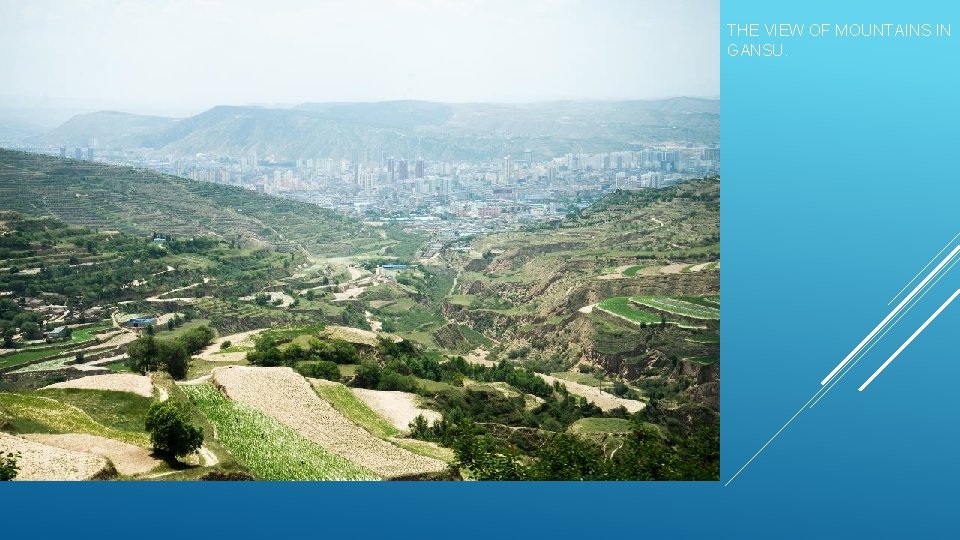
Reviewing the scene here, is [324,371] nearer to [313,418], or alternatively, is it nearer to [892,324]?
[313,418]

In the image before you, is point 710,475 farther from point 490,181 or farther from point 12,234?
point 12,234

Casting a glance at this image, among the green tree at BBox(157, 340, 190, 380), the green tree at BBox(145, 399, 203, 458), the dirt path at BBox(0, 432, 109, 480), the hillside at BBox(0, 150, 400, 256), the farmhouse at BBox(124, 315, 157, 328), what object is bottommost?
the dirt path at BBox(0, 432, 109, 480)

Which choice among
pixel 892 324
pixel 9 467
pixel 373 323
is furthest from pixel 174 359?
pixel 892 324

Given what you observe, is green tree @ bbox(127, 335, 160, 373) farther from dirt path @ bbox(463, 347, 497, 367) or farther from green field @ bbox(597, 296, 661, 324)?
green field @ bbox(597, 296, 661, 324)

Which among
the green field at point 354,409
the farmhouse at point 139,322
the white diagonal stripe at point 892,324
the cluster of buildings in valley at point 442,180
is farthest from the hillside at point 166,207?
the white diagonal stripe at point 892,324

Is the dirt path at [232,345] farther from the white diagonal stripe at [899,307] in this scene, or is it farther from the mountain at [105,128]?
the white diagonal stripe at [899,307]

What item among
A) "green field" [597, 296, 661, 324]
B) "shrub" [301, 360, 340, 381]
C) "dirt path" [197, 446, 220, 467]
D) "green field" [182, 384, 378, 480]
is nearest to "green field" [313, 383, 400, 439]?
"shrub" [301, 360, 340, 381]
